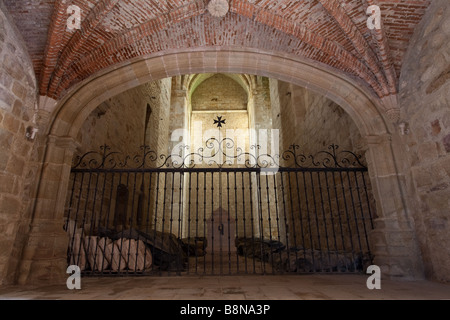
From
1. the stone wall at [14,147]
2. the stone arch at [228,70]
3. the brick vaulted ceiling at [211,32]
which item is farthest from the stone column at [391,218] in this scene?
the stone wall at [14,147]

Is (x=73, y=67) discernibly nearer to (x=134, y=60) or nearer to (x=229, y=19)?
(x=134, y=60)

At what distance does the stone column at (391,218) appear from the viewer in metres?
3.20

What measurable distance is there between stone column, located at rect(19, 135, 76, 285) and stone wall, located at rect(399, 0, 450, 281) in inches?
180

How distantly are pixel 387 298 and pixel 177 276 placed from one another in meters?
2.61

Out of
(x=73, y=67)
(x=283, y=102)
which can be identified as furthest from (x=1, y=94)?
(x=283, y=102)

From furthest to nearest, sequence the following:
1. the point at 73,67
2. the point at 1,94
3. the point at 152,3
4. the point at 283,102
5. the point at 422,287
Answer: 1. the point at 283,102
2. the point at 73,67
3. the point at 152,3
4. the point at 1,94
5. the point at 422,287

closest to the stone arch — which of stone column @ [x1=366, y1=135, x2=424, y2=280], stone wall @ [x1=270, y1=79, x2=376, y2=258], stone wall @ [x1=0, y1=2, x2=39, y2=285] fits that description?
stone column @ [x1=366, y1=135, x2=424, y2=280]

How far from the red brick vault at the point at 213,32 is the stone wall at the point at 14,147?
0.28m

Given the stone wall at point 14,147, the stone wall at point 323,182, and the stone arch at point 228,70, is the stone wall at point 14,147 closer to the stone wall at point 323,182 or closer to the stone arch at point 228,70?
the stone arch at point 228,70

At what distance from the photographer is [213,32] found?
13.5 ft

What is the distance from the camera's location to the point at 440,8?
3.00 meters

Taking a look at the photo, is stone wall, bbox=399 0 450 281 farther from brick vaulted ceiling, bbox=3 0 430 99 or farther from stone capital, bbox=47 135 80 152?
stone capital, bbox=47 135 80 152

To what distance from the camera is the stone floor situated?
2.27 metres

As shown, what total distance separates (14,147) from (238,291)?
3.17 metres
